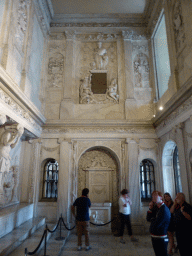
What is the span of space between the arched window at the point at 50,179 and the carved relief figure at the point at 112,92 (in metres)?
3.83

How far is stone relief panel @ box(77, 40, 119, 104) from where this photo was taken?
9055 millimetres

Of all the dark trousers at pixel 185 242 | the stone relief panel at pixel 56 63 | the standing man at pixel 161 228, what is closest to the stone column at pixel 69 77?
the stone relief panel at pixel 56 63

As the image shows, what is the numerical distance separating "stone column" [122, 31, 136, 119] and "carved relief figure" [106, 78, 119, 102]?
51 centimetres

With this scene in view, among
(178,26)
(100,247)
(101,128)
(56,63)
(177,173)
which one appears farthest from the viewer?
(56,63)

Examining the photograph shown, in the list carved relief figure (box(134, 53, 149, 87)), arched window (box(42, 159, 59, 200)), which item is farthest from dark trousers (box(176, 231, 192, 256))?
carved relief figure (box(134, 53, 149, 87))

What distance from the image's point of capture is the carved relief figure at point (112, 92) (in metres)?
9.01

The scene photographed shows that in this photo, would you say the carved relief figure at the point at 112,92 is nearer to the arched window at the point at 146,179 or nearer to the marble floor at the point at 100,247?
the arched window at the point at 146,179

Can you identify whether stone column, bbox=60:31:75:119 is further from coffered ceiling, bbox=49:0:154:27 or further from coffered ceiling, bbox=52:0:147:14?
coffered ceiling, bbox=52:0:147:14

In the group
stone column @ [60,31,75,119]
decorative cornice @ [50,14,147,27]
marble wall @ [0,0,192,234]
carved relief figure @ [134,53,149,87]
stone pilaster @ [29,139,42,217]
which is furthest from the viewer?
decorative cornice @ [50,14,147,27]

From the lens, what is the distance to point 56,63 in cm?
948

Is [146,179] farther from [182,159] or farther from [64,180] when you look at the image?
[64,180]

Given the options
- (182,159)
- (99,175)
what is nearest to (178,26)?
(182,159)

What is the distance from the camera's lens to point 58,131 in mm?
8398

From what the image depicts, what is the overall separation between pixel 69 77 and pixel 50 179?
4.68 metres
